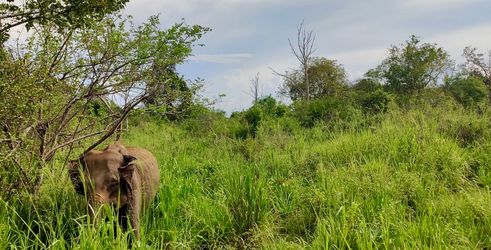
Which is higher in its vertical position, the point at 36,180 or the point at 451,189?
the point at 36,180

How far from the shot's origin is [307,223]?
531cm

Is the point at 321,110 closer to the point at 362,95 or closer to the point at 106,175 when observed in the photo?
the point at 362,95

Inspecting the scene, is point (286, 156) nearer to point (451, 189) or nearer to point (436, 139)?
point (436, 139)

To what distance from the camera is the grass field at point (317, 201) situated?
159 inches

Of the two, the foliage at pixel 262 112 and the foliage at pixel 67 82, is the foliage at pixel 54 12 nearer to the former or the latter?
the foliage at pixel 67 82

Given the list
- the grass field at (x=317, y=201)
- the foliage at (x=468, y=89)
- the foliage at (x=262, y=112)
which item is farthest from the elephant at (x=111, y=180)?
the foliage at (x=468, y=89)

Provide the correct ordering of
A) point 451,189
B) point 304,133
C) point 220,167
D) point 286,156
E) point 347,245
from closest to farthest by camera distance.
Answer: point 347,245 → point 451,189 → point 220,167 → point 286,156 → point 304,133

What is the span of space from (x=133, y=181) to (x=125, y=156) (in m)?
0.24

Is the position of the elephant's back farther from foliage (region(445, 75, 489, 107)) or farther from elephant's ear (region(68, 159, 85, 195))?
foliage (region(445, 75, 489, 107))

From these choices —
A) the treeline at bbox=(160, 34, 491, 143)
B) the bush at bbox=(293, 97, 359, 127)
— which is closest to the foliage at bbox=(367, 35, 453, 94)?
the treeline at bbox=(160, 34, 491, 143)

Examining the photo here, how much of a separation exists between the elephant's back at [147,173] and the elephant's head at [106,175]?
22.6 inches

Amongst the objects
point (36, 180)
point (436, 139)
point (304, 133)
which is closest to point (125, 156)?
point (36, 180)

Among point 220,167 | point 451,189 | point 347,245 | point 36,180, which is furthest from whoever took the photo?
point 220,167

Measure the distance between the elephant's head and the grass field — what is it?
31 cm
